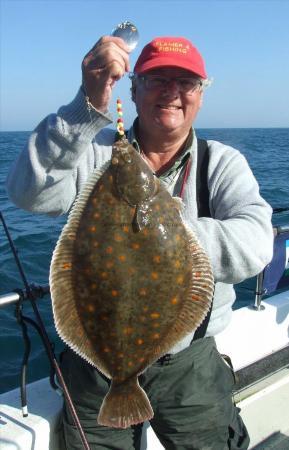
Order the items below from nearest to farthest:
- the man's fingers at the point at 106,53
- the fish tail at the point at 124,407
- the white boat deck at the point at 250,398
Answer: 1. the man's fingers at the point at 106,53
2. the fish tail at the point at 124,407
3. the white boat deck at the point at 250,398

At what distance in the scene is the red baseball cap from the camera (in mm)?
2438

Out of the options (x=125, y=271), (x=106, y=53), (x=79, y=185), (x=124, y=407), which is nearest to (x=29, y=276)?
(x=79, y=185)

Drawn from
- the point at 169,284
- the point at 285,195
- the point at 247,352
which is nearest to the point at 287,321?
the point at 247,352

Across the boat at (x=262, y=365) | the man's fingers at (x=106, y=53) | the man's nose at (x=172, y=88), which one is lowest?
the boat at (x=262, y=365)

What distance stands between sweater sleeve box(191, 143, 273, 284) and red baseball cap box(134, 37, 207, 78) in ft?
1.64

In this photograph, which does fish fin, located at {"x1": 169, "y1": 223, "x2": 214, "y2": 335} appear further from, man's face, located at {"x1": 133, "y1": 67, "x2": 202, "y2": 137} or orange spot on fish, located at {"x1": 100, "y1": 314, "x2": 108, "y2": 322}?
man's face, located at {"x1": 133, "y1": 67, "x2": 202, "y2": 137}

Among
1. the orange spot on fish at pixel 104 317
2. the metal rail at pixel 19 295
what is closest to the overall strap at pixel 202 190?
the orange spot on fish at pixel 104 317

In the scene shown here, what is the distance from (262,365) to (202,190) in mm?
2102

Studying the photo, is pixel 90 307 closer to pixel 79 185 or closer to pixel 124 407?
pixel 124 407

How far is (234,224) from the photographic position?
2139 mm

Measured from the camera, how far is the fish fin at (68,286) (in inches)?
74.4

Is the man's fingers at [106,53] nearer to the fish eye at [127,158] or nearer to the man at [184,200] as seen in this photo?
the man at [184,200]

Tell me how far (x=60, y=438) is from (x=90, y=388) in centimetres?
50

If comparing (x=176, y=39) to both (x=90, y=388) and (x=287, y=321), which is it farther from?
(x=287, y=321)
